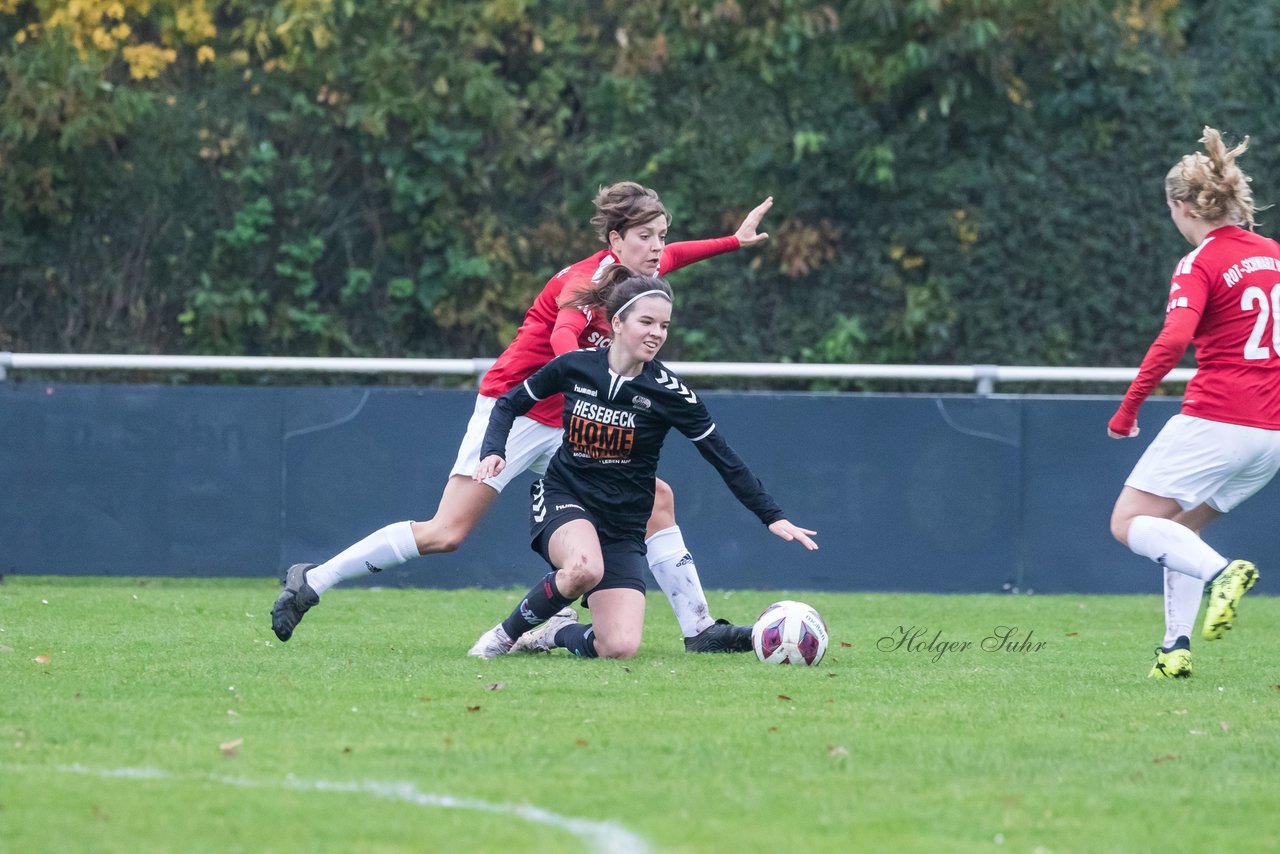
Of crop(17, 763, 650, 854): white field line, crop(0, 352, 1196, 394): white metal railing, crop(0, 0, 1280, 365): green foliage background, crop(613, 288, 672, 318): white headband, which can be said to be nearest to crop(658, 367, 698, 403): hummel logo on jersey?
crop(613, 288, 672, 318): white headband

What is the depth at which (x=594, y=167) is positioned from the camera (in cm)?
1427

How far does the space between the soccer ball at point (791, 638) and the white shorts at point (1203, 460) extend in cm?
141

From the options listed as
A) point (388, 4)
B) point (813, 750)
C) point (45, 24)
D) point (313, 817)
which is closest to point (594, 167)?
point (388, 4)

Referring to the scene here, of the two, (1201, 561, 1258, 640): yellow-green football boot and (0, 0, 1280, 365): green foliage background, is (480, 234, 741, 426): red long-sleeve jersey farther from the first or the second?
(0, 0, 1280, 365): green foliage background

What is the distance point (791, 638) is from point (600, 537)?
915 millimetres

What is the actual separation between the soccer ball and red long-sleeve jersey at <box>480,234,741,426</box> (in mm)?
1342

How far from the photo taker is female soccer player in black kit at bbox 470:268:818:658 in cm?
683

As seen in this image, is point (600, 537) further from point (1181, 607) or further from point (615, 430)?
point (1181, 607)

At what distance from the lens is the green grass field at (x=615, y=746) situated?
3.90 meters

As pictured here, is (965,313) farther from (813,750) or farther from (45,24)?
(813,750)

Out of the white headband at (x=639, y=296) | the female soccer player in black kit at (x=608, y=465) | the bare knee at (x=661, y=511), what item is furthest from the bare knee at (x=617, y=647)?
the white headband at (x=639, y=296)

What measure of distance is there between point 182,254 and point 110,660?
789cm

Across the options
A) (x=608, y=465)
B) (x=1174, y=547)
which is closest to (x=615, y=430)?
(x=608, y=465)

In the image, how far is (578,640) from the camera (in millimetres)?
7141
